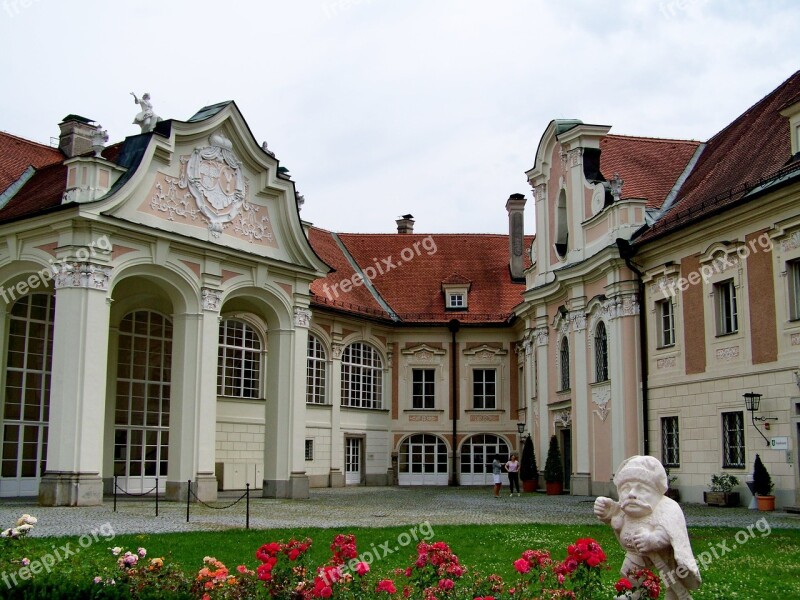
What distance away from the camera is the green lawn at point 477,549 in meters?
9.85

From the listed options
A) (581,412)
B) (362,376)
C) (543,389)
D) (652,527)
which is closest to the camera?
(652,527)

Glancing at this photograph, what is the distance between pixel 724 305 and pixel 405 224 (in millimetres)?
25723

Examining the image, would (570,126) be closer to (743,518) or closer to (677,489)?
(677,489)

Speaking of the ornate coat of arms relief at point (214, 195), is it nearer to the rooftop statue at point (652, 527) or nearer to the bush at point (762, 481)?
the bush at point (762, 481)

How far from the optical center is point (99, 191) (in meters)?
22.2

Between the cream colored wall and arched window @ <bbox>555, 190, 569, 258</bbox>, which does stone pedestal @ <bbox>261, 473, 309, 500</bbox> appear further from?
arched window @ <bbox>555, 190, 569, 258</bbox>

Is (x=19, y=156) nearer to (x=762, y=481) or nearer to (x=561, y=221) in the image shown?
(x=561, y=221)

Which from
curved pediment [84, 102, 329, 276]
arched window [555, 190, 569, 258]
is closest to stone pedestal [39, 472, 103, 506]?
curved pediment [84, 102, 329, 276]

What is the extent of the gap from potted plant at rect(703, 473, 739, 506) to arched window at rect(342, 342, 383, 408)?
17443 millimetres

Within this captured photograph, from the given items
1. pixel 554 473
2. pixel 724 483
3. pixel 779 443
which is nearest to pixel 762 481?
pixel 779 443

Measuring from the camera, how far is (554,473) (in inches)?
1182

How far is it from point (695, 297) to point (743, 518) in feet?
22.0

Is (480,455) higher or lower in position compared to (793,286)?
lower

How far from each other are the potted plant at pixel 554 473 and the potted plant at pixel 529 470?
203 cm
